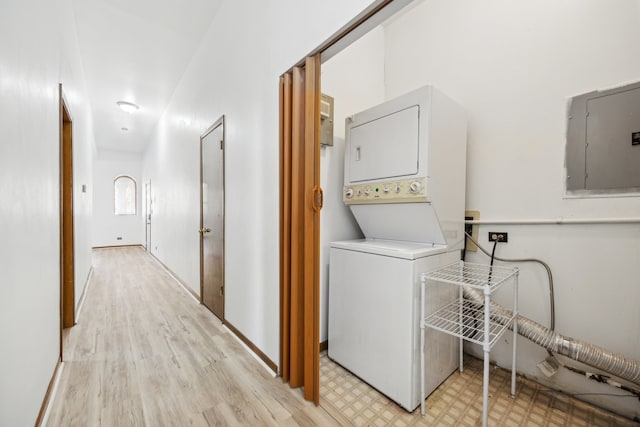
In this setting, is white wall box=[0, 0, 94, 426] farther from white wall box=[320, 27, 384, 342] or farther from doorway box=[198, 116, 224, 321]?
white wall box=[320, 27, 384, 342]

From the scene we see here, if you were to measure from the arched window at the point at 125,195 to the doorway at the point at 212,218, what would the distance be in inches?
267

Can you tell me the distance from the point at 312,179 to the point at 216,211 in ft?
5.42

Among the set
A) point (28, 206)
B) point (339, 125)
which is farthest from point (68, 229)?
point (339, 125)

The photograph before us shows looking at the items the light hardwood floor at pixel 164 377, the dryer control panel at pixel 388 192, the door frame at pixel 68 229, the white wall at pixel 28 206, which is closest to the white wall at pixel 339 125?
the dryer control panel at pixel 388 192

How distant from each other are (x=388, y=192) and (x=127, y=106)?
5279 millimetres

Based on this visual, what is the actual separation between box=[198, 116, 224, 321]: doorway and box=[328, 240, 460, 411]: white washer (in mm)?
1345

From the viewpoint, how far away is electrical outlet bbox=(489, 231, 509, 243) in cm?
195

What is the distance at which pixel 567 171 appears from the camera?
1696 millimetres

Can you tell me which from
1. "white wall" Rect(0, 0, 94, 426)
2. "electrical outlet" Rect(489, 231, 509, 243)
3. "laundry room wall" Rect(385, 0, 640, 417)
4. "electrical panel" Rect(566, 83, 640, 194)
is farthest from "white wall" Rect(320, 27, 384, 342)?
"white wall" Rect(0, 0, 94, 426)

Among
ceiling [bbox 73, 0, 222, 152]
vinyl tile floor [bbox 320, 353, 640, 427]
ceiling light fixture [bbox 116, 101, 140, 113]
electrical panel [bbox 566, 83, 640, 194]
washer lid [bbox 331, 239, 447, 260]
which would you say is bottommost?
vinyl tile floor [bbox 320, 353, 640, 427]

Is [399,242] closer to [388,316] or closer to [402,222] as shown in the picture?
[402,222]

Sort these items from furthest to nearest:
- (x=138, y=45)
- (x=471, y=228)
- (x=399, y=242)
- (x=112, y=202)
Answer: (x=112, y=202) < (x=138, y=45) < (x=471, y=228) < (x=399, y=242)

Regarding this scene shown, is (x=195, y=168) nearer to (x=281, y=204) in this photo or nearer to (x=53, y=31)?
(x=53, y=31)

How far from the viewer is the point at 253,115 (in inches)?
84.1
